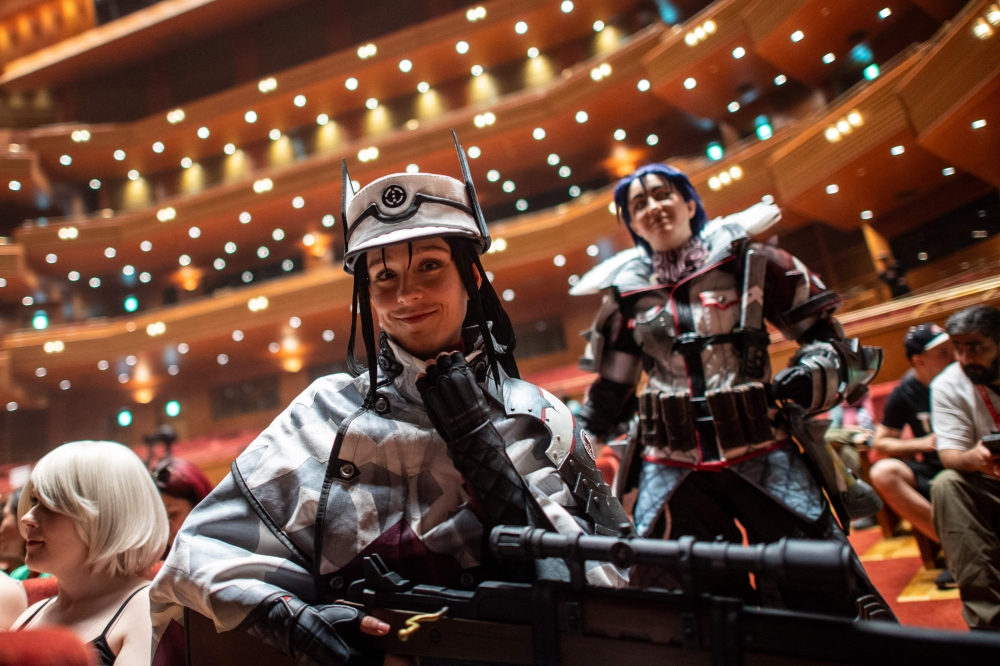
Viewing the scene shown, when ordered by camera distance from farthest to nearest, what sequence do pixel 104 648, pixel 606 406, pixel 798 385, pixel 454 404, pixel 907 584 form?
1. pixel 907 584
2. pixel 606 406
3. pixel 798 385
4. pixel 104 648
5. pixel 454 404

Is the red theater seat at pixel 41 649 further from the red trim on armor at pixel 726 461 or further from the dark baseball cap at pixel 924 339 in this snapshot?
the dark baseball cap at pixel 924 339

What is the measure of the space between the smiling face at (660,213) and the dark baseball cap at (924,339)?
212cm

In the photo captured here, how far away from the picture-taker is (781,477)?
6.43 ft

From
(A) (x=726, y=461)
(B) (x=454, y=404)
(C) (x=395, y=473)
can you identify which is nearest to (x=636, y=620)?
(B) (x=454, y=404)

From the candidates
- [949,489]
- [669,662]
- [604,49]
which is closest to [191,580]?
[669,662]

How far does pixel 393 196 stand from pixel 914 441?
135 inches

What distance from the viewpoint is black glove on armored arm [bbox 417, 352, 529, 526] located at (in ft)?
3.86

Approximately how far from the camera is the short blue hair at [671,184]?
240cm

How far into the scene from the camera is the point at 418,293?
132 centimetres

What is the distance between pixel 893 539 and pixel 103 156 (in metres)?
24.3

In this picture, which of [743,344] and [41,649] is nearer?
[41,649]

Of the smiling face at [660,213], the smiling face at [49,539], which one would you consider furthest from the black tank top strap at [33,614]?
the smiling face at [660,213]

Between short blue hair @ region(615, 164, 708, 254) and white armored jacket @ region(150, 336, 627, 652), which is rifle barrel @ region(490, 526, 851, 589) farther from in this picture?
short blue hair @ region(615, 164, 708, 254)

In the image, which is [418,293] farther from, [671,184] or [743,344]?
[671,184]
